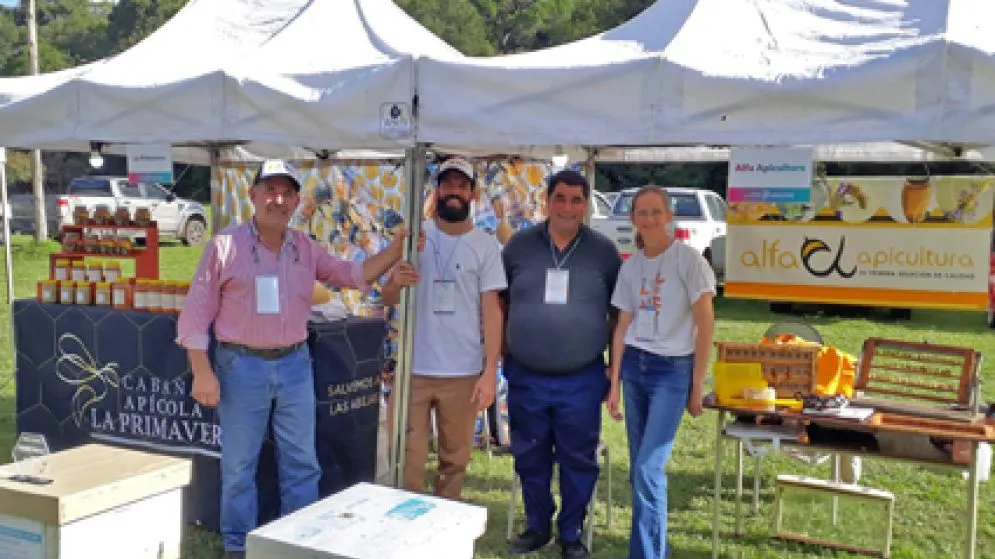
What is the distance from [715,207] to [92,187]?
13938 mm

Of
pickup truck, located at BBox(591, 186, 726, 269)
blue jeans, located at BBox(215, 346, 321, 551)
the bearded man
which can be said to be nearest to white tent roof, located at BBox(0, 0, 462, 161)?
the bearded man

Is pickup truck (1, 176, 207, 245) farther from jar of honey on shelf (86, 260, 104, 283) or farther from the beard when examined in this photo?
the beard

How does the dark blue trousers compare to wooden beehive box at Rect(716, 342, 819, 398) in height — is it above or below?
below

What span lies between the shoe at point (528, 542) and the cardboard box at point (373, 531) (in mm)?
1604

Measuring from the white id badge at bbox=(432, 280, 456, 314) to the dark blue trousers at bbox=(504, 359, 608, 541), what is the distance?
1.21 ft

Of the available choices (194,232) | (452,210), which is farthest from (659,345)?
(194,232)

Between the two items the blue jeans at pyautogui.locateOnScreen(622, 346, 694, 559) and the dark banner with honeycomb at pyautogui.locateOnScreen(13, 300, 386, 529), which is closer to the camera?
the blue jeans at pyautogui.locateOnScreen(622, 346, 694, 559)

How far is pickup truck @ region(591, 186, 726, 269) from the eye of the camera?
12.4m

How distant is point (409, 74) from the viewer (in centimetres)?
325

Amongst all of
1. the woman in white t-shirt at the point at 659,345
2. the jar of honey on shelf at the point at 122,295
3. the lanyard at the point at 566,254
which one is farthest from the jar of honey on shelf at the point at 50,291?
the woman in white t-shirt at the point at 659,345

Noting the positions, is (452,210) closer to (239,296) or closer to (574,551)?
(239,296)

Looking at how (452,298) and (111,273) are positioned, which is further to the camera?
(111,273)

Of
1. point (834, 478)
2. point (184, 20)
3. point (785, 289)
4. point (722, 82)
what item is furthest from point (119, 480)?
point (785, 289)

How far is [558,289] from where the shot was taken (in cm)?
351
